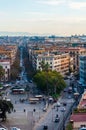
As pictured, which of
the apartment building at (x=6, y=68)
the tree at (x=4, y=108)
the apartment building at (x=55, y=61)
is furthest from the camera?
the apartment building at (x=55, y=61)

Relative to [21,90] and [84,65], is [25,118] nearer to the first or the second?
[21,90]

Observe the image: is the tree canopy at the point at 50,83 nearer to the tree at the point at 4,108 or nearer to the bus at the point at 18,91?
the bus at the point at 18,91

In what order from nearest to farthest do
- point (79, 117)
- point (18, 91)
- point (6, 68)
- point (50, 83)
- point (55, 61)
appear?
point (79, 117)
point (50, 83)
point (18, 91)
point (6, 68)
point (55, 61)

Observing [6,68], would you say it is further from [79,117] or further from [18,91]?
[79,117]

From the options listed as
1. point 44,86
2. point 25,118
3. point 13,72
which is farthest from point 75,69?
point 25,118

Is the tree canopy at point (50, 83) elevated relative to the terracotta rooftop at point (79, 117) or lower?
lower

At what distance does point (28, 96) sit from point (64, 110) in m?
11.9

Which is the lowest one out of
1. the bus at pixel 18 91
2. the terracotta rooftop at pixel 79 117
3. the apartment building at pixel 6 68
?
the bus at pixel 18 91

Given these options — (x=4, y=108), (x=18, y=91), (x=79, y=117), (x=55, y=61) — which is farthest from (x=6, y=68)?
(x=79, y=117)

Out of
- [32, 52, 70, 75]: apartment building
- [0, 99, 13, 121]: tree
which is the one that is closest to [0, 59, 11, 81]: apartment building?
[32, 52, 70, 75]: apartment building

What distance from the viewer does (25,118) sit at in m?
40.9

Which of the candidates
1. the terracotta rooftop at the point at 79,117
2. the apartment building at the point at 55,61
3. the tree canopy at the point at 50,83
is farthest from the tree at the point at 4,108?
the apartment building at the point at 55,61

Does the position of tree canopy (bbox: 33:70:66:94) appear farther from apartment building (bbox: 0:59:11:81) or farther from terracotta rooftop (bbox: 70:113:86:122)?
terracotta rooftop (bbox: 70:113:86:122)

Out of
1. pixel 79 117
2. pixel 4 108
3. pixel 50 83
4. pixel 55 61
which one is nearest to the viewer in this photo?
pixel 79 117
